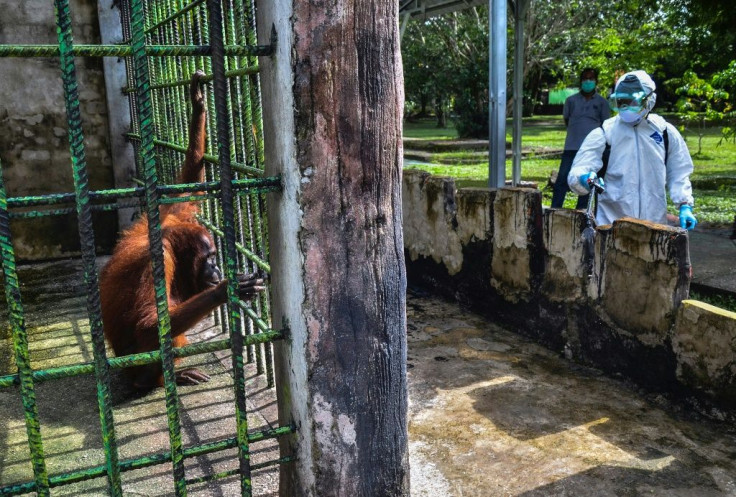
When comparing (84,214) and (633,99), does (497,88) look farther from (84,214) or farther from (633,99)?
(84,214)

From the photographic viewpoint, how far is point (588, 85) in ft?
24.8

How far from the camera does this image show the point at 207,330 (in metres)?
4.61

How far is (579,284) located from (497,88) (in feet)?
11.7

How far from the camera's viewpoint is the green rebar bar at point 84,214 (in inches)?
63.5

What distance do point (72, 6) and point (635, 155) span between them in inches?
194

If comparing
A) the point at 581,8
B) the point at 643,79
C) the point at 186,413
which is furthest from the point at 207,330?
the point at 581,8

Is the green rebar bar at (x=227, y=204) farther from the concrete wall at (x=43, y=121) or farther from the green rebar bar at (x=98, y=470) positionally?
the concrete wall at (x=43, y=121)

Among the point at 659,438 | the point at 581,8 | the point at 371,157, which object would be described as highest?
the point at 581,8

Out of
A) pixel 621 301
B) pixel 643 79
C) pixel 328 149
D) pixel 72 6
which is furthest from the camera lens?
pixel 72 6

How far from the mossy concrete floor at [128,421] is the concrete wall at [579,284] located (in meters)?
1.80

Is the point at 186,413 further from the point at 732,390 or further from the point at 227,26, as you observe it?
the point at 732,390

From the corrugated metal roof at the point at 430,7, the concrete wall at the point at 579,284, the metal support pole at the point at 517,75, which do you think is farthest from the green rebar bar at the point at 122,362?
the corrugated metal roof at the point at 430,7

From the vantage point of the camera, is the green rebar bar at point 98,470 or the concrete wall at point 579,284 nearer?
the green rebar bar at point 98,470

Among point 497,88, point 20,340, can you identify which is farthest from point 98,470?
point 497,88
